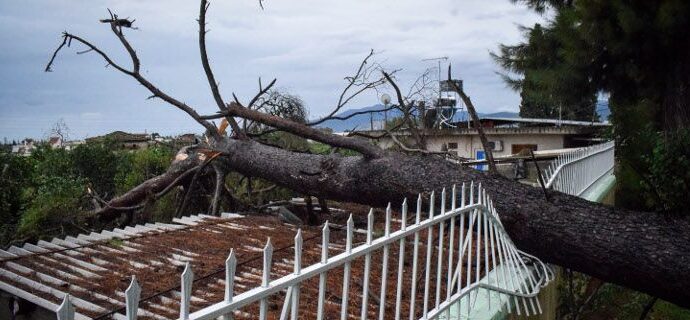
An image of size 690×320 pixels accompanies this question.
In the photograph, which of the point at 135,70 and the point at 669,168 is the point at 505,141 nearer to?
the point at 669,168

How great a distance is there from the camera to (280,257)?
4219 mm

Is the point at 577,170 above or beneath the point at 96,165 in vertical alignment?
above

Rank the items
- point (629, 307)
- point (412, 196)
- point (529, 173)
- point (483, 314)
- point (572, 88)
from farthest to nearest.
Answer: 1. point (572, 88)
2. point (529, 173)
3. point (629, 307)
4. point (412, 196)
5. point (483, 314)

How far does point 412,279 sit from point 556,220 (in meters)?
1.42

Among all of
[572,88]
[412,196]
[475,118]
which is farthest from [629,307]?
[572,88]

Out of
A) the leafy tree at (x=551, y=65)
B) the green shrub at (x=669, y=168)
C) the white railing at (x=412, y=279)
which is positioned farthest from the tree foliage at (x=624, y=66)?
the white railing at (x=412, y=279)

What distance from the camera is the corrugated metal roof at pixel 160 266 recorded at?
3.22 metres

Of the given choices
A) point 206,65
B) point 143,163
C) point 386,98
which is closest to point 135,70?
point 206,65

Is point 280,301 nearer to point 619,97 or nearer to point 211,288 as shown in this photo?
point 211,288

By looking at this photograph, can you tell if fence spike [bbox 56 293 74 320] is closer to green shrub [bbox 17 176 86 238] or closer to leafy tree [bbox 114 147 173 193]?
green shrub [bbox 17 176 86 238]

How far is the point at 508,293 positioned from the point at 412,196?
1066 mm

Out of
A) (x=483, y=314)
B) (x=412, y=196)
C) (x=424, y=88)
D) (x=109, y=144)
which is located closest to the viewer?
(x=483, y=314)

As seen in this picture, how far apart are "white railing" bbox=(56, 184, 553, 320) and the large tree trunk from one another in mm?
253

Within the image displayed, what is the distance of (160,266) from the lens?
408cm
